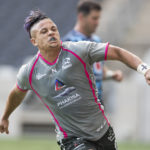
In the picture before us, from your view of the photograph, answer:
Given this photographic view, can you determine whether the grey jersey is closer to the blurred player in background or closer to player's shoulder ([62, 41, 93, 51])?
player's shoulder ([62, 41, 93, 51])

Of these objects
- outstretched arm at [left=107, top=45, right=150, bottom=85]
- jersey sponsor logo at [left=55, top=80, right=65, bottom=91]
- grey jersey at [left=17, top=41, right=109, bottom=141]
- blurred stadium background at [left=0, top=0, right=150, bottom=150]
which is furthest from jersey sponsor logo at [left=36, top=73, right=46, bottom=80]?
blurred stadium background at [left=0, top=0, right=150, bottom=150]

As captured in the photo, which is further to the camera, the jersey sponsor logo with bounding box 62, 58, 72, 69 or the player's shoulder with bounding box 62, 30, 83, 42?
the player's shoulder with bounding box 62, 30, 83, 42

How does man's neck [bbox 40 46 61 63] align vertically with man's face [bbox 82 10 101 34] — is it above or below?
below

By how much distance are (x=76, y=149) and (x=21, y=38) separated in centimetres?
1748

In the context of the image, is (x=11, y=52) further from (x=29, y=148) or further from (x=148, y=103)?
(x=29, y=148)

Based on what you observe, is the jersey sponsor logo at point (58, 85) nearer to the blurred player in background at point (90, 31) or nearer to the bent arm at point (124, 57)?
the bent arm at point (124, 57)

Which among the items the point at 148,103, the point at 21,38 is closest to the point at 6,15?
the point at 21,38

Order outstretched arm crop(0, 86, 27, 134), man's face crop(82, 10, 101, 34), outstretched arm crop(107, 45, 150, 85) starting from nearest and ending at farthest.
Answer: outstretched arm crop(107, 45, 150, 85)
outstretched arm crop(0, 86, 27, 134)
man's face crop(82, 10, 101, 34)

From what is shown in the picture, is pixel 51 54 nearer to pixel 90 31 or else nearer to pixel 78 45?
pixel 78 45

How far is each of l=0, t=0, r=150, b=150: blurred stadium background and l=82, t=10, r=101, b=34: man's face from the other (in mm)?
4329

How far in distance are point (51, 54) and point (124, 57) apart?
77 cm

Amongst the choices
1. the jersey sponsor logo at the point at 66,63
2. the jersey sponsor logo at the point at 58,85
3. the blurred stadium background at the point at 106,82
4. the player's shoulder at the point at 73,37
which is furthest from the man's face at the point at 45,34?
the blurred stadium background at the point at 106,82

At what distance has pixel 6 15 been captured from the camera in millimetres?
23547

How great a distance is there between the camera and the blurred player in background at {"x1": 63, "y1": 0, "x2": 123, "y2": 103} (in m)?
7.01
